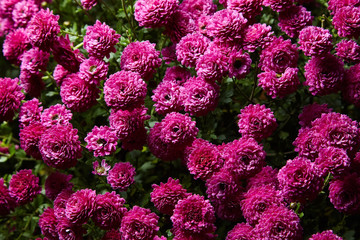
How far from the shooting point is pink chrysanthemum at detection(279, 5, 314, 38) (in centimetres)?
157

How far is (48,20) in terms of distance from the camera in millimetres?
1566

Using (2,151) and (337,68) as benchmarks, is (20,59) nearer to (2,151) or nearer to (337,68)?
(2,151)

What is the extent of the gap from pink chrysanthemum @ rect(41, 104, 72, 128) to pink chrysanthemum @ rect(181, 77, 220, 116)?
47 centimetres

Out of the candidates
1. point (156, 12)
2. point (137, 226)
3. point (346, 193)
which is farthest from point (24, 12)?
point (346, 193)

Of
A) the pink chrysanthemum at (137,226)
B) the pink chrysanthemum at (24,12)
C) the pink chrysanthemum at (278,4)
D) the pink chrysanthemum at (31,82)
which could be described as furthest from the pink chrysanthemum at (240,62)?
the pink chrysanthemum at (24,12)

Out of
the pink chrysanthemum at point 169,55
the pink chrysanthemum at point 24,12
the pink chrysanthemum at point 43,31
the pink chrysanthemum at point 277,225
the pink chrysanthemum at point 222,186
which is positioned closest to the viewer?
the pink chrysanthemum at point 277,225

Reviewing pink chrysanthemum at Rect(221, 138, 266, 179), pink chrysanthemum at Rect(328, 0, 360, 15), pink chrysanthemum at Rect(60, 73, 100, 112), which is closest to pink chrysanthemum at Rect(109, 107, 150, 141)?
pink chrysanthemum at Rect(60, 73, 100, 112)

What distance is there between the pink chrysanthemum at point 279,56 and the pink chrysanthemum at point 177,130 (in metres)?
0.36

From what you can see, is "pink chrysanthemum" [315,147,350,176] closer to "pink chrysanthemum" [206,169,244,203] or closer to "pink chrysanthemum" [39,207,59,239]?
"pink chrysanthemum" [206,169,244,203]

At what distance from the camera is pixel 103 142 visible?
1.53m

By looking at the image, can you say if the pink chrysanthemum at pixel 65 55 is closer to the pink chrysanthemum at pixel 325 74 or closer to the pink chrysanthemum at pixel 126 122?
the pink chrysanthemum at pixel 126 122

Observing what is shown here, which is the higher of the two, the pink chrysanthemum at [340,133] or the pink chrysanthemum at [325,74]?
the pink chrysanthemum at [325,74]

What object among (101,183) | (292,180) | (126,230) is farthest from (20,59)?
(292,180)

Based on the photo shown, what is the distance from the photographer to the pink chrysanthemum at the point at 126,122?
143 cm
